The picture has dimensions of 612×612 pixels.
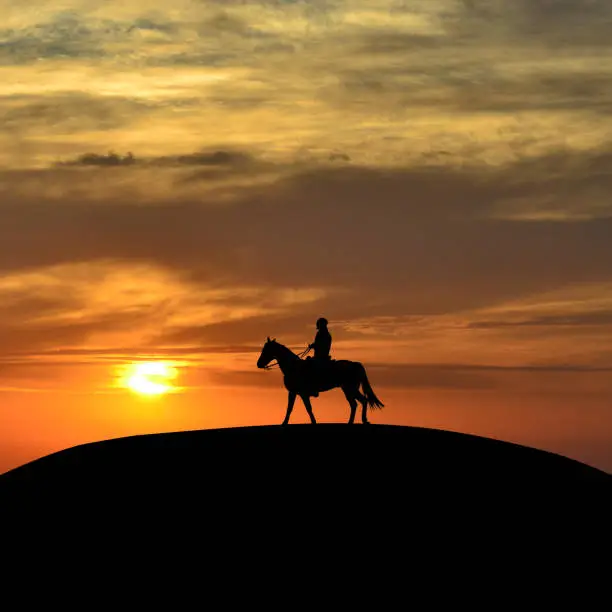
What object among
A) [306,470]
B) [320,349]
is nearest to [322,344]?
[320,349]

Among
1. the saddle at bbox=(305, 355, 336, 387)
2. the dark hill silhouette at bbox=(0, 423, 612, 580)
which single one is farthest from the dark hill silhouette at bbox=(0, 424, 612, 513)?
the saddle at bbox=(305, 355, 336, 387)

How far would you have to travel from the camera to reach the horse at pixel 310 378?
164 ft

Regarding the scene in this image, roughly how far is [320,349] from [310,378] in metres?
1.05

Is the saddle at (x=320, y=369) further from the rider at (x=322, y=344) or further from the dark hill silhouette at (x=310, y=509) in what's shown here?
the dark hill silhouette at (x=310, y=509)

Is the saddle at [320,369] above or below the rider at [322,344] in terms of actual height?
below

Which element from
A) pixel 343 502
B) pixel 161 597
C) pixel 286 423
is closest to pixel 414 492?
pixel 343 502

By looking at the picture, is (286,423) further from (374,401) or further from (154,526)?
(154,526)

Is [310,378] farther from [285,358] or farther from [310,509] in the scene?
[310,509]

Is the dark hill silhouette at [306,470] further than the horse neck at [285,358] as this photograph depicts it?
No

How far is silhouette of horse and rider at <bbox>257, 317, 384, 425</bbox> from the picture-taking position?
50.0m

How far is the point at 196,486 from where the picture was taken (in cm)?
4741

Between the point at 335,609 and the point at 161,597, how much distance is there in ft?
16.3

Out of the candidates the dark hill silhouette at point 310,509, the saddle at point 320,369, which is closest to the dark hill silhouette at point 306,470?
the dark hill silhouette at point 310,509

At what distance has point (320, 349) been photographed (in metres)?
49.9
